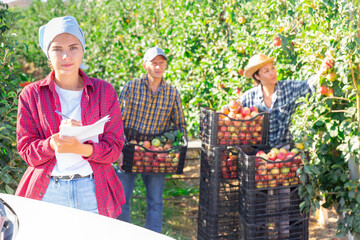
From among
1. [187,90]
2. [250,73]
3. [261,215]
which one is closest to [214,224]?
[261,215]

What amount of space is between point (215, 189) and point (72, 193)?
1583 millimetres

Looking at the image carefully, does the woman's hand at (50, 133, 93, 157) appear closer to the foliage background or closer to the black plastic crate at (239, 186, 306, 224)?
the foliage background

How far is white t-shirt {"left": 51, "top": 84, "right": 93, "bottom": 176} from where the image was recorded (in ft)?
6.42

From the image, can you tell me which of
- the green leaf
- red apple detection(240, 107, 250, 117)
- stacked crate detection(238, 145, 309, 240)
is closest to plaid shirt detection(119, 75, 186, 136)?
red apple detection(240, 107, 250, 117)

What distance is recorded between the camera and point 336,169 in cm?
313

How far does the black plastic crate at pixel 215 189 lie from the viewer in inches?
130

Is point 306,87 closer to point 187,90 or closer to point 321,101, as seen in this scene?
point 321,101

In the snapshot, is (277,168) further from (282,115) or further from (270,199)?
(282,115)

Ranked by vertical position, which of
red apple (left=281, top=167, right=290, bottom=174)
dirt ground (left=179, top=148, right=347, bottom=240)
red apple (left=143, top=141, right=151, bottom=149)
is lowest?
dirt ground (left=179, top=148, right=347, bottom=240)

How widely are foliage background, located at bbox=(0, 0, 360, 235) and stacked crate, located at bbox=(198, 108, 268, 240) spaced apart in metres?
0.38

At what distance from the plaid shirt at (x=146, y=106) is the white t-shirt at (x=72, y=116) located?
1528mm

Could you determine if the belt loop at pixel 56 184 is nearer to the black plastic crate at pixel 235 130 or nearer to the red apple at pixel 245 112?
the black plastic crate at pixel 235 130

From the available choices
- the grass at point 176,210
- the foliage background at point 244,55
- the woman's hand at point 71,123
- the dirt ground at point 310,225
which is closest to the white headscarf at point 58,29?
the woman's hand at point 71,123

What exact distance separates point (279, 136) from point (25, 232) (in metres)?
2.50
